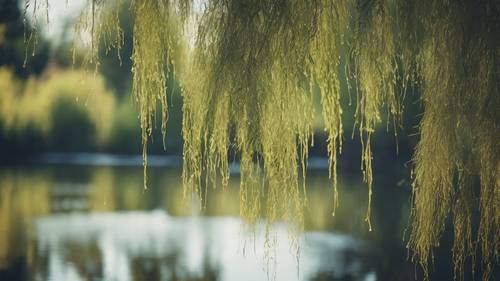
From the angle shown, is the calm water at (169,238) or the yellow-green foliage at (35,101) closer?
the calm water at (169,238)

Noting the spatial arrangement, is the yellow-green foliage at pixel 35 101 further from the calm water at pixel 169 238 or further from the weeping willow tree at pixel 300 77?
the weeping willow tree at pixel 300 77

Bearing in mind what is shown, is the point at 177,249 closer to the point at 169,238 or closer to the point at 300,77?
the point at 169,238

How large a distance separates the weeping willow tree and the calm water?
1.01 ft

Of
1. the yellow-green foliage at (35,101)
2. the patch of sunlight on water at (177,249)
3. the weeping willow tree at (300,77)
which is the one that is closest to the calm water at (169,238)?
the patch of sunlight on water at (177,249)

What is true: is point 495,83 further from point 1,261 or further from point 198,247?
point 198,247

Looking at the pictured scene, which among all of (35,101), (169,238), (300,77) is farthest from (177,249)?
(35,101)

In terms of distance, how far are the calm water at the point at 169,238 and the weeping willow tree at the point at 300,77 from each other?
31 centimetres

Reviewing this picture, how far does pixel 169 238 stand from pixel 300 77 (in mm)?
9697

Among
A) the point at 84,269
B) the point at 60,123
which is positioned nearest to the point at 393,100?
the point at 84,269

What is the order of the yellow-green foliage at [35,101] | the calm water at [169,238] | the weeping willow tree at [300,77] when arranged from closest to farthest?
the weeping willow tree at [300,77]
the calm water at [169,238]
the yellow-green foliage at [35,101]

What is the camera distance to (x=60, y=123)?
37.2 metres

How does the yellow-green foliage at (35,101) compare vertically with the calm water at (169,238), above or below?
above

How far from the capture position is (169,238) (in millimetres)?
11789

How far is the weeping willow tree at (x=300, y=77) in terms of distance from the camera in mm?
2307
